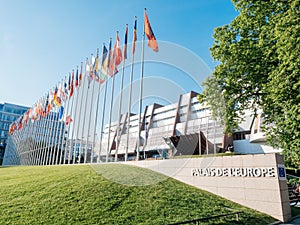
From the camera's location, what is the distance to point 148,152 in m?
53.6

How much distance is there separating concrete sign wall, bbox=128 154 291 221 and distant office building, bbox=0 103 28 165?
9797cm

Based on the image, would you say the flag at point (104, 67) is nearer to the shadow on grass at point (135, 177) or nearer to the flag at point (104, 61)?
the flag at point (104, 61)

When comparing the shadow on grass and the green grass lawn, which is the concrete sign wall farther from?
the shadow on grass

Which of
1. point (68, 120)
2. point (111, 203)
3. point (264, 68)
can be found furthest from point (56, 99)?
point (264, 68)

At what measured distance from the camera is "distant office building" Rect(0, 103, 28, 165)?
89.1 metres

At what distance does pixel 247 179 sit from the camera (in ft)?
32.6

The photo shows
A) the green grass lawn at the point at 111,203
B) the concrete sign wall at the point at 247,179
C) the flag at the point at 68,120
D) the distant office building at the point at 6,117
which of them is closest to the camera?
the green grass lawn at the point at 111,203

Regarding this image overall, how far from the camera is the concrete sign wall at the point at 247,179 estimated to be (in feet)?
29.8

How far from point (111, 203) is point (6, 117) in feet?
333

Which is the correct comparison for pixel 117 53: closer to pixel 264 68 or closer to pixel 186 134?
pixel 264 68

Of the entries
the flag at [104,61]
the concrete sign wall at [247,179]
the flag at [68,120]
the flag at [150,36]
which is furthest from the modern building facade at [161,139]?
the concrete sign wall at [247,179]

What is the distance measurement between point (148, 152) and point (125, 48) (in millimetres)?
34349

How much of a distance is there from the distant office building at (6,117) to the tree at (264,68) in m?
98.2

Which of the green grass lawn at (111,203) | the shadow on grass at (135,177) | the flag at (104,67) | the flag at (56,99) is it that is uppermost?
the flag at (104,67)
